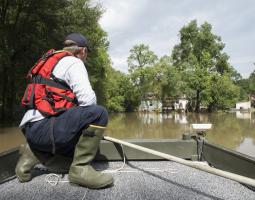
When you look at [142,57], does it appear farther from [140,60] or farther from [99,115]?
[99,115]

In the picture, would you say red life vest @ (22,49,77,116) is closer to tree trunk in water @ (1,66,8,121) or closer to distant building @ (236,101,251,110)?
tree trunk in water @ (1,66,8,121)

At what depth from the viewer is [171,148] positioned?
2959 millimetres

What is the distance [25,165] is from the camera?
7.69 ft

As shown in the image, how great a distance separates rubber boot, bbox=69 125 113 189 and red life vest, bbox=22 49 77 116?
0.89 feet

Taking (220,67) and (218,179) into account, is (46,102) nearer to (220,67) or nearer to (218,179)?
(218,179)

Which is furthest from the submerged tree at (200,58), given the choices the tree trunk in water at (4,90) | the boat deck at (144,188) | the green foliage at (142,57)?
the boat deck at (144,188)

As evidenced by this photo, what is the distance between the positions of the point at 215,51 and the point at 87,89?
39.6 meters

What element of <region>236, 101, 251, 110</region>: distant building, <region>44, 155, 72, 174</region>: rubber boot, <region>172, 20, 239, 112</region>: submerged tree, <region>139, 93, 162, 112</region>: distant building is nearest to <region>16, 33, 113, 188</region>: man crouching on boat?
<region>44, 155, 72, 174</region>: rubber boot

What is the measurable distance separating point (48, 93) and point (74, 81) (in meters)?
0.21

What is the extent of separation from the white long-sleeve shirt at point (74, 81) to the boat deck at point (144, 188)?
0.51 metres

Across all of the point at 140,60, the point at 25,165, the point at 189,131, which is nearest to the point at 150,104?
the point at 140,60

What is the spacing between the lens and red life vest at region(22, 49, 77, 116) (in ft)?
7.23

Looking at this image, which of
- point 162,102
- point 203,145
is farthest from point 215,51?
point 203,145

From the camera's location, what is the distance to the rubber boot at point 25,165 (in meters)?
2.31
